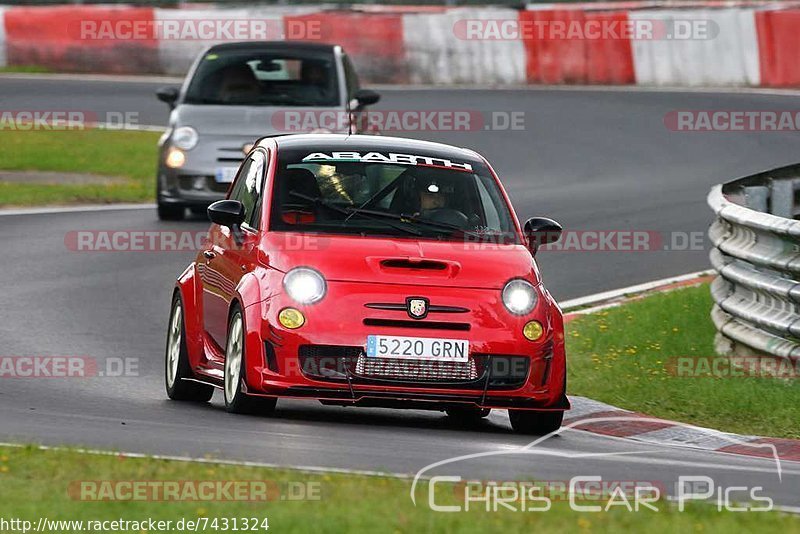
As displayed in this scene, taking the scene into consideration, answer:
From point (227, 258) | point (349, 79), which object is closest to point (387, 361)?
point (227, 258)

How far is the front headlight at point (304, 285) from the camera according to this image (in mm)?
9383

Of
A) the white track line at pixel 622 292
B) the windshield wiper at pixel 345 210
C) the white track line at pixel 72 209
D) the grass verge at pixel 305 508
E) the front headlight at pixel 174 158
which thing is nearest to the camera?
the grass verge at pixel 305 508

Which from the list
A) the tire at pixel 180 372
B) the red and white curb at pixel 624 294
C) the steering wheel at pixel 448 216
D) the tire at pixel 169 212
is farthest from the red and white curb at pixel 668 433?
the tire at pixel 169 212

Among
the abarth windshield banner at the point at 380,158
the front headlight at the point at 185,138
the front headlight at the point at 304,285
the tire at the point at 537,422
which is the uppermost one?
the abarth windshield banner at the point at 380,158

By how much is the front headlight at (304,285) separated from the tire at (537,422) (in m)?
1.32

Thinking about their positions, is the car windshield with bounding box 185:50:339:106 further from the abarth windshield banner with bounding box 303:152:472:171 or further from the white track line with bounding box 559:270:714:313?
the abarth windshield banner with bounding box 303:152:472:171

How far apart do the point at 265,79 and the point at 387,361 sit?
11.0 meters

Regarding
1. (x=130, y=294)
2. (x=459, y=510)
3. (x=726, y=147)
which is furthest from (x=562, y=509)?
(x=726, y=147)

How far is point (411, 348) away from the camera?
30.6ft

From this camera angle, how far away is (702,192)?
21.6m

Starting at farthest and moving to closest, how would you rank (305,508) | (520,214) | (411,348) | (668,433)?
1. (520,214)
2. (668,433)
3. (411,348)
4. (305,508)

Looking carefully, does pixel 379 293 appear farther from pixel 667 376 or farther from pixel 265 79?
pixel 265 79

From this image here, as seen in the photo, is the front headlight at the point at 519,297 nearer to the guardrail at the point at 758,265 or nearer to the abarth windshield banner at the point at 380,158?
the abarth windshield banner at the point at 380,158

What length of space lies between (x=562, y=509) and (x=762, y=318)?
486cm
